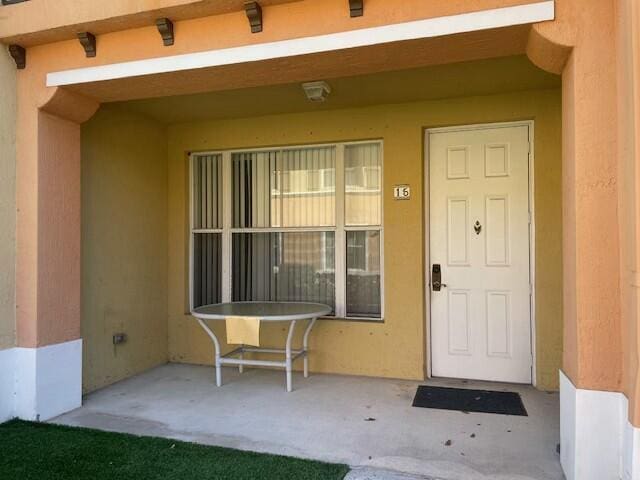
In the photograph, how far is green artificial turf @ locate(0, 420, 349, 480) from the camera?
8.45 ft

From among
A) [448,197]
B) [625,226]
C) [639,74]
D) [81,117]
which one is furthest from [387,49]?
[81,117]

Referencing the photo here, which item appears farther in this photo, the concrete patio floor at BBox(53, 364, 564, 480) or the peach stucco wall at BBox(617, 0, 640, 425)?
the concrete patio floor at BBox(53, 364, 564, 480)

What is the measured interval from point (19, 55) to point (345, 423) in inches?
143

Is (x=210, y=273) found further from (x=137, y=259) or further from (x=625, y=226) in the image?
(x=625, y=226)

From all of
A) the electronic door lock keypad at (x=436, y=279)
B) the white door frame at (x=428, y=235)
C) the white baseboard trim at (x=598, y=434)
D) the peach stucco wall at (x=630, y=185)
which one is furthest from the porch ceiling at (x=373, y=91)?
the white baseboard trim at (x=598, y=434)

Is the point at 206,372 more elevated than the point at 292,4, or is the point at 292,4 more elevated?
the point at 292,4

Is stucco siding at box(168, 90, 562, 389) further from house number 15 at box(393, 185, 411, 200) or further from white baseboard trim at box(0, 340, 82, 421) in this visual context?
white baseboard trim at box(0, 340, 82, 421)

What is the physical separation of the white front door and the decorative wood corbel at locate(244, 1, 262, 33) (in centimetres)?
222

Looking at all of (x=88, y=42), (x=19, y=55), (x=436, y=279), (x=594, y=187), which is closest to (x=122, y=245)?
(x=19, y=55)

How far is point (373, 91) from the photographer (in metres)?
4.08

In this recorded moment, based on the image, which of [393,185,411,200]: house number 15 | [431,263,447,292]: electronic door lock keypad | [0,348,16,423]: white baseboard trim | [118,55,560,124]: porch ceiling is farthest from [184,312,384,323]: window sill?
[0,348,16,423]: white baseboard trim

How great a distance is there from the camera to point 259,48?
9.28 feet

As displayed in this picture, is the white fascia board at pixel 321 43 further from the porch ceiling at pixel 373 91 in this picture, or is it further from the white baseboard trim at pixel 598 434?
the white baseboard trim at pixel 598 434

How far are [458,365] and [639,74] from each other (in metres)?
3.04
